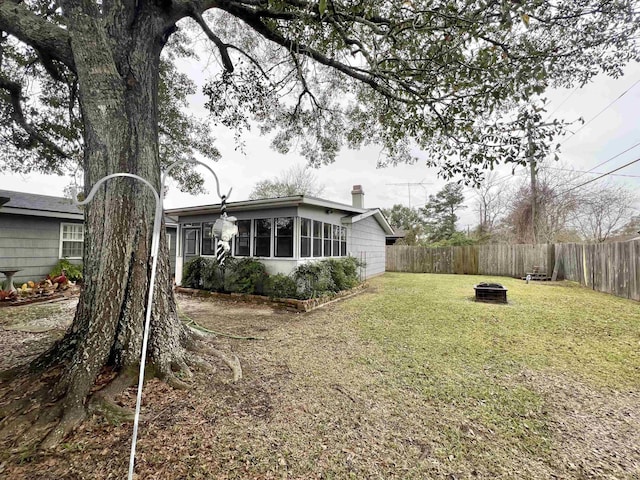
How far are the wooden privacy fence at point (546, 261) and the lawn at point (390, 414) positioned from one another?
3.93 m

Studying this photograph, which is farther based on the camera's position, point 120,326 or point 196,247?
point 196,247

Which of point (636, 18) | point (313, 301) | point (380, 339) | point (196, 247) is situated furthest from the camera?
point (196, 247)

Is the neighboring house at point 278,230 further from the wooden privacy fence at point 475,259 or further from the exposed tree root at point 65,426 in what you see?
the wooden privacy fence at point 475,259

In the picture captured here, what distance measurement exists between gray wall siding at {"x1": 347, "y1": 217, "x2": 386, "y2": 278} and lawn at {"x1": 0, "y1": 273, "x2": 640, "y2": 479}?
287 inches

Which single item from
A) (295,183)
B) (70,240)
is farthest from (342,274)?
(295,183)

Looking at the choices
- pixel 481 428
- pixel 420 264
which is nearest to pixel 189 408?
pixel 481 428

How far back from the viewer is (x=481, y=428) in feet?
7.57

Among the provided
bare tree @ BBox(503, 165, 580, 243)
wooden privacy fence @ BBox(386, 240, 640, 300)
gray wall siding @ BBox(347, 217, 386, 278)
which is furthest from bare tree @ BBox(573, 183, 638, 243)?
gray wall siding @ BBox(347, 217, 386, 278)

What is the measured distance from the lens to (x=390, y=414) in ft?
8.18

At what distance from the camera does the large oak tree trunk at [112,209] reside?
266 centimetres

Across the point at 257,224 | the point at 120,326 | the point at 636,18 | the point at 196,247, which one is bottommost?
the point at 120,326

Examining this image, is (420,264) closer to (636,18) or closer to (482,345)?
(482,345)

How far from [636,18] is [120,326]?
7.01 m

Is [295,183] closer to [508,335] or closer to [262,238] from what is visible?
[262,238]
